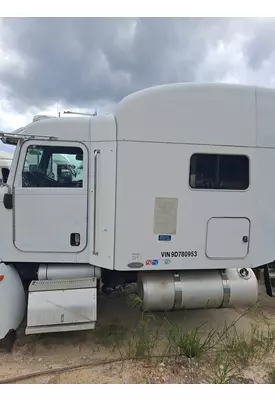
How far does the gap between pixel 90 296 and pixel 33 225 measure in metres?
1.13

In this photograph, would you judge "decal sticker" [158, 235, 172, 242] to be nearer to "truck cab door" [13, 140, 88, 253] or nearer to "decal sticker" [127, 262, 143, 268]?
"decal sticker" [127, 262, 143, 268]

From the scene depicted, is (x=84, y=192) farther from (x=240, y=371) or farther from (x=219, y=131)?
(x=240, y=371)

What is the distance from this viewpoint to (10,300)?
3418 millimetres

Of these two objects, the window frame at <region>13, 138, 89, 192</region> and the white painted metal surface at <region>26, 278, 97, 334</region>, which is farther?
the window frame at <region>13, 138, 89, 192</region>

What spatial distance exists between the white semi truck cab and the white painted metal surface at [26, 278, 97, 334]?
12mm

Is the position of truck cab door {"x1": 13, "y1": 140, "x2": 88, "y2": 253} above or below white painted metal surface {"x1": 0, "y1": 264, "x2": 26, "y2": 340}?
above

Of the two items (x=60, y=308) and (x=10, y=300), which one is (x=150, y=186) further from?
(x=10, y=300)

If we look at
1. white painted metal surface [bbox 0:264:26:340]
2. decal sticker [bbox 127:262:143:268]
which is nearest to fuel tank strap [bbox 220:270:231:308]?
decal sticker [bbox 127:262:143:268]

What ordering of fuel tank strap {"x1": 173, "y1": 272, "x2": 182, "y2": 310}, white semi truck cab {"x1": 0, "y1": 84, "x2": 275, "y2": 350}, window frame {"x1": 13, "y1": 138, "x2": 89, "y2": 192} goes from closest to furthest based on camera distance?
white semi truck cab {"x1": 0, "y1": 84, "x2": 275, "y2": 350} → window frame {"x1": 13, "y1": 138, "x2": 89, "y2": 192} → fuel tank strap {"x1": 173, "y1": 272, "x2": 182, "y2": 310}

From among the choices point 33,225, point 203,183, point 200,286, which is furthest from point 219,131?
point 33,225

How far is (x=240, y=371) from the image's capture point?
3.03 metres

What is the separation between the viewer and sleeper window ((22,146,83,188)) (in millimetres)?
3551

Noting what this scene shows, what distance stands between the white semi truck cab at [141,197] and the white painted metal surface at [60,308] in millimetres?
12

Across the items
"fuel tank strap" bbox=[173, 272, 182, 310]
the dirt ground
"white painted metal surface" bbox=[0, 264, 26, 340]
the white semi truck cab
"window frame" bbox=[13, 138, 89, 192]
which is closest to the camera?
the dirt ground
